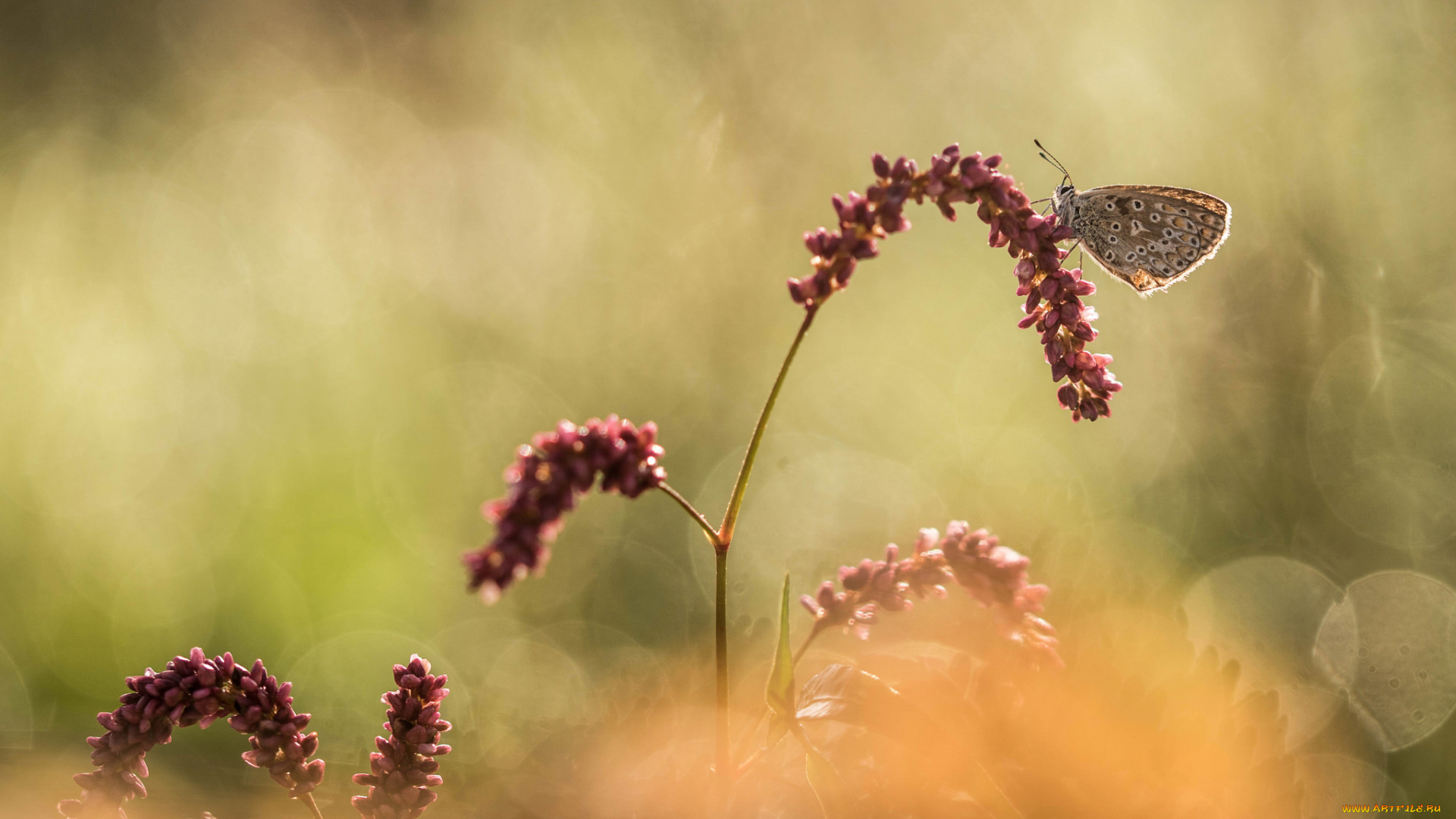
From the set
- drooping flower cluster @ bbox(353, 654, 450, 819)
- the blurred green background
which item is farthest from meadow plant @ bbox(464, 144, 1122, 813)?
the blurred green background

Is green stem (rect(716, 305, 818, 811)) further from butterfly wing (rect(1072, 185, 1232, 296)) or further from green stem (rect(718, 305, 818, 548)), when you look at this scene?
butterfly wing (rect(1072, 185, 1232, 296))

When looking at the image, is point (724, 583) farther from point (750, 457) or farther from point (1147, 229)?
point (1147, 229)

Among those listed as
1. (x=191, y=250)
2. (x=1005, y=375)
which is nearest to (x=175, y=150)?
(x=191, y=250)

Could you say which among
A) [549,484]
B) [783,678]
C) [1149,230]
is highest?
[1149,230]

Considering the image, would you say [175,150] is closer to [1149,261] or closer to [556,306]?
[556,306]

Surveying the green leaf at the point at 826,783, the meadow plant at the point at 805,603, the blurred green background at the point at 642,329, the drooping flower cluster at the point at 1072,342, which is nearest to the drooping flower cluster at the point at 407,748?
the meadow plant at the point at 805,603

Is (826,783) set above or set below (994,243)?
below

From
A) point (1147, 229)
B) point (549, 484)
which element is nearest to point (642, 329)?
point (1147, 229)
